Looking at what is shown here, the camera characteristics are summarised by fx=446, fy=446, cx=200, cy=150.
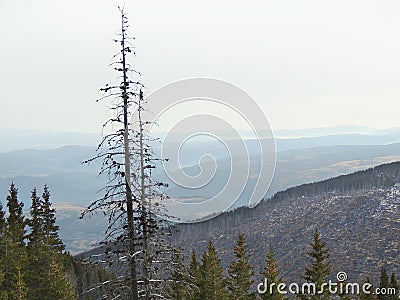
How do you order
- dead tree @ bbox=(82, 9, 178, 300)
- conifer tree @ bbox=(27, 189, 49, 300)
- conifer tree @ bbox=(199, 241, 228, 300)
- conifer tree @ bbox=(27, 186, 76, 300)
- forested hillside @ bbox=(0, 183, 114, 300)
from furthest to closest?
conifer tree @ bbox=(27, 189, 49, 300)
conifer tree @ bbox=(27, 186, 76, 300)
forested hillside @ bbox=(0, 183, 114, 300)
conifer tree @ bbox=(199, 241, 228, 300)
dead tree @ bbox=(82, 9, 178, 300)

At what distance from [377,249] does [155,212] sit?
112106 mm

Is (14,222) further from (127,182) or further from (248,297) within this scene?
(127,182)

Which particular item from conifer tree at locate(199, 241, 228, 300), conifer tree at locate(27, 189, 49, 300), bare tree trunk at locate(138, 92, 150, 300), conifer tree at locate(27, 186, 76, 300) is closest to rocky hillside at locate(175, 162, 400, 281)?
conifer tree at locate(199, 241, 228, 300)

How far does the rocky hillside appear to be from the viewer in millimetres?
112312

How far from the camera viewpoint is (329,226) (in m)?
145

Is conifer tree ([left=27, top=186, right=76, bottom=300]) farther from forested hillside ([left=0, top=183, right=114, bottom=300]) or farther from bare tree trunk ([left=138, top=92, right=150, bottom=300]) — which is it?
bare tree trunk ([left=138, top=92, right=150, bottom=300])

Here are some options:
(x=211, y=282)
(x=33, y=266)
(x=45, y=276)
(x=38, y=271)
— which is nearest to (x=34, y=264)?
(x=33, y=266)

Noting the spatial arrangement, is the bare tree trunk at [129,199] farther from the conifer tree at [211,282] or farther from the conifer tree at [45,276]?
the conifer tree at [45,276]

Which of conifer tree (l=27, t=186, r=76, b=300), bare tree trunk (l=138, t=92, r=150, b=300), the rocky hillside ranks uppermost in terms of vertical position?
bare tree trunk (l=138, t=92, r=150, b=300)

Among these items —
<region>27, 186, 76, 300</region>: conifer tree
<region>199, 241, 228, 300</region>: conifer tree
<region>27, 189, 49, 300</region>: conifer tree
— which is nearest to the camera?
<region>199, 241, 228, 300</region>: conifer tree

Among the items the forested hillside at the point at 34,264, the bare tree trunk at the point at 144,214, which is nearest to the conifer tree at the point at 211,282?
the forested hillside at the point at 34,264

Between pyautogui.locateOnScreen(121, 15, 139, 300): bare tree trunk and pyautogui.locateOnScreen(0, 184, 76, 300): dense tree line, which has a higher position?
pyautogui.locateOnScreen(121, 15, 139, 300): bare tree trunk

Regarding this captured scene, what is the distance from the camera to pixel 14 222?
129 ft

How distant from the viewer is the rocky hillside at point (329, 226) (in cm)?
11231
